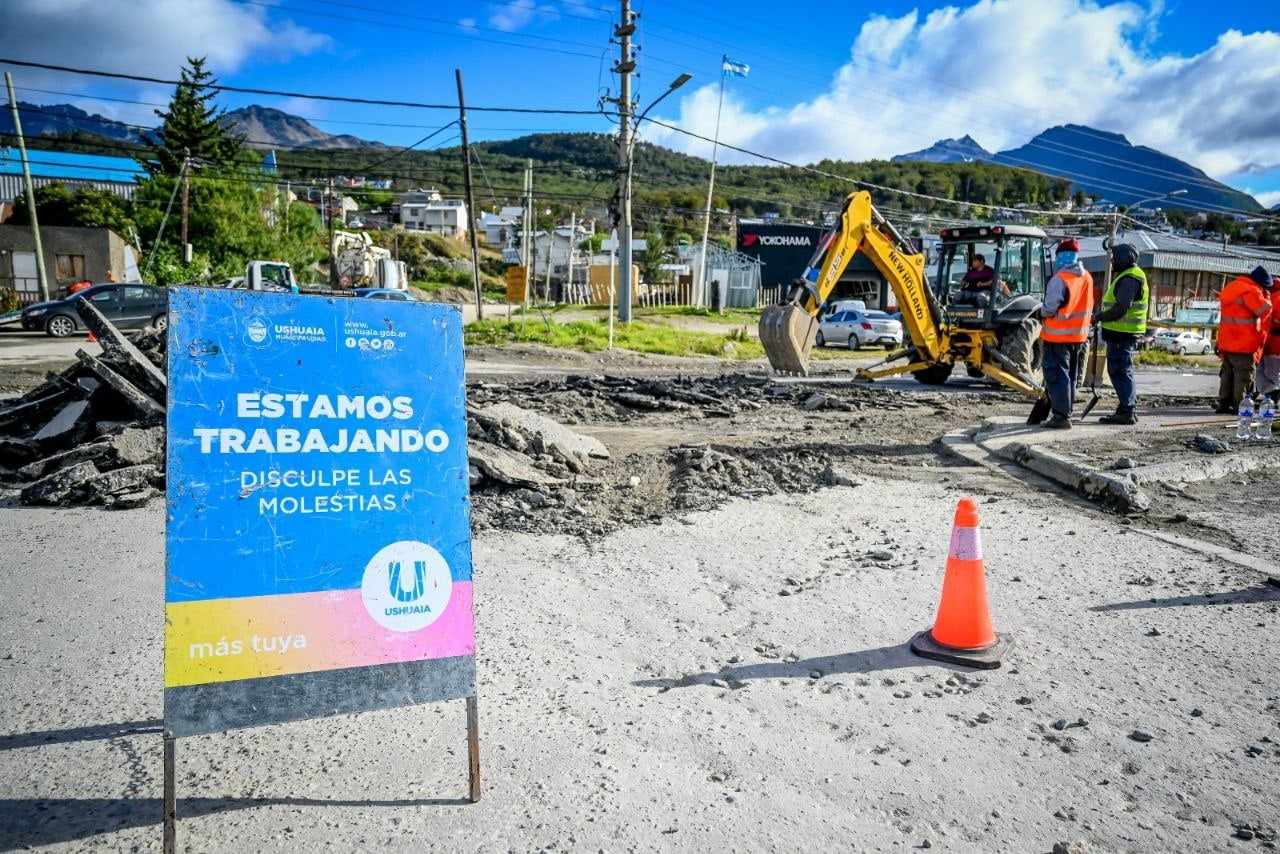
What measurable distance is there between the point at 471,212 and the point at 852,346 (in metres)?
15.0

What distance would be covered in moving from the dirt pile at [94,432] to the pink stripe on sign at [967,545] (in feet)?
20.9

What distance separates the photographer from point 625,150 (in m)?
27.8

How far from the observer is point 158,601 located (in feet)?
15.8

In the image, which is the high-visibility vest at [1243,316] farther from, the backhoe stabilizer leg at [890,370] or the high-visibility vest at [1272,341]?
the backhoe stabilizer leg at [890,370]

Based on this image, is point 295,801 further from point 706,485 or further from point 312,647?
point 706,485

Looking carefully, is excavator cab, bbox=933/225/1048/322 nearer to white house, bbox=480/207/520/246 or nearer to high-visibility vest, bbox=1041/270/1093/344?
high-visibility vest, bbox=1041/270/1093/344

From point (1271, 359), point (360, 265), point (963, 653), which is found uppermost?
point (360, 265)

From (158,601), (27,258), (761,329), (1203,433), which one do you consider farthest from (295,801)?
(27,258)

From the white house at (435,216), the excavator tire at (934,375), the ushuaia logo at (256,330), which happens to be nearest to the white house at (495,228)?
the white house at (435,216)

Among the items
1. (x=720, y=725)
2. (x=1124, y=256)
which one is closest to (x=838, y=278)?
(x=1124, y=256)

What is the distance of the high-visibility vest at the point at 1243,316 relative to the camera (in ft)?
34.7

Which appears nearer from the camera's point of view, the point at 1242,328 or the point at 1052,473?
the point at 1052,473

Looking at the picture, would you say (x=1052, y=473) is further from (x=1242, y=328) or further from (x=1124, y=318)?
(x=1242, y=328)

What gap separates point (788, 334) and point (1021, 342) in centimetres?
478
